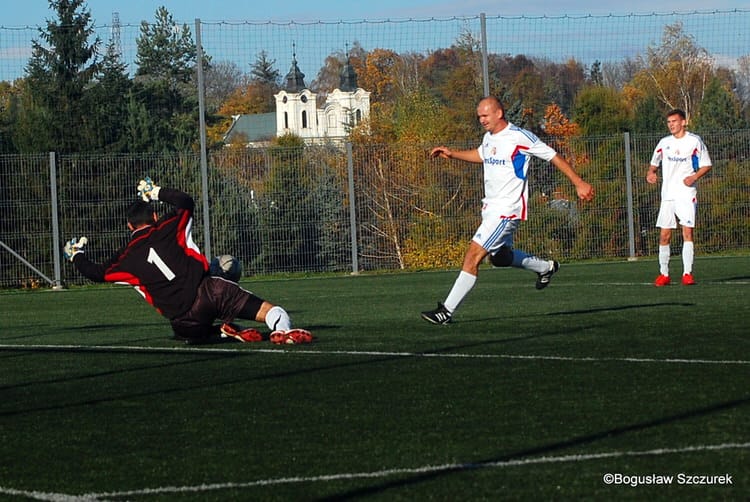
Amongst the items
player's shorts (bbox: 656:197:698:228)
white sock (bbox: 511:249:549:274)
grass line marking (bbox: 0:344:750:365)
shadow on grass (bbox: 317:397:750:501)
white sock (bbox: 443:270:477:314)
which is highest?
player's shorts (bbox: 656:197:698:228)

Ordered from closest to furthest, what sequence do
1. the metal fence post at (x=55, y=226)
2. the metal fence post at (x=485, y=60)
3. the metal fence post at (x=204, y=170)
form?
the metal fence post at (x=55, y=226)
the metal fence post at (x=204, y=170)
the metal fence post at (x=485, y=60)

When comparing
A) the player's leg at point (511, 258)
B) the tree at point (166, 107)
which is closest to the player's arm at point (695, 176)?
the player's leg at point (511, 258)

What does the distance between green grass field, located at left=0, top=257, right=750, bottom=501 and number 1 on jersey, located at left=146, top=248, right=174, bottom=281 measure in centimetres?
57

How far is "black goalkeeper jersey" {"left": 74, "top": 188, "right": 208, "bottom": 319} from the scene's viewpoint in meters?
9.87

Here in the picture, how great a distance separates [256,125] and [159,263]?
292 ft

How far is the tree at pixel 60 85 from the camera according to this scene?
2719 centimetres

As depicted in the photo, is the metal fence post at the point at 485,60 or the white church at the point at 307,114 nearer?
the metal fence post at the point at 485,60

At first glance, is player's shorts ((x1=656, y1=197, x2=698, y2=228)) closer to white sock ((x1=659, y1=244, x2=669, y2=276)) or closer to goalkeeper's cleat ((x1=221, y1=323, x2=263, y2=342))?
white sock ((x1=659, y1=244, x2=669, y2=276))

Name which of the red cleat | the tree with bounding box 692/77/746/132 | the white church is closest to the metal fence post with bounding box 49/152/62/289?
the red cleat

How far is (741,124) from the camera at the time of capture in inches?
1702

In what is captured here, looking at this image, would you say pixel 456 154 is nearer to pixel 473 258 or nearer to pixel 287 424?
pixel 473 258

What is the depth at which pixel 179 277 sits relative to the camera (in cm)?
988

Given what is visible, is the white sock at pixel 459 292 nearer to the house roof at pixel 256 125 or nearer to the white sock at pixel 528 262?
the white sock at pixel 528 262

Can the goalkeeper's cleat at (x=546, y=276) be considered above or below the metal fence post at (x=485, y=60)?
below
